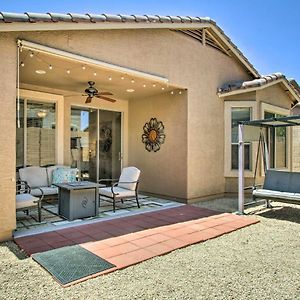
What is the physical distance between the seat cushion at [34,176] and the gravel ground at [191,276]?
3226 millimetres

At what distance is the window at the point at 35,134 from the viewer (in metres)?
8.31

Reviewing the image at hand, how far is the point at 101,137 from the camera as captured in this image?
33.5 ft

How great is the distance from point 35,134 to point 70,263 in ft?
18.7

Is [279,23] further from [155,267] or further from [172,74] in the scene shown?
[155,267]

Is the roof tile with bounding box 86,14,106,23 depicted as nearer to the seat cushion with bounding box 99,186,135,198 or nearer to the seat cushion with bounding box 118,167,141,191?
the seat cushion with bounding box 118,167,141,191

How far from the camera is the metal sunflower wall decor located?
9.13m

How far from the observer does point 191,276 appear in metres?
3.57

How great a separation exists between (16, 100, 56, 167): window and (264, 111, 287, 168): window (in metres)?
7.47

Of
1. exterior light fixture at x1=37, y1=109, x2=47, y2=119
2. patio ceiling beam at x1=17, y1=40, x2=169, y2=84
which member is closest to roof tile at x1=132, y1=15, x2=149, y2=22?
patio ceiling beam at x1=17, y1=40, x2=169, y2=84

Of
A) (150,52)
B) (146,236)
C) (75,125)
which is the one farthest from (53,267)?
(75,125)

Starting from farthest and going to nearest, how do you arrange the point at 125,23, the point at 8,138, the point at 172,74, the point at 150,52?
the point at 172,74
the point at 150,52
the point at 125,23
the point at 8,138

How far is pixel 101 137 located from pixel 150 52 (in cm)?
401

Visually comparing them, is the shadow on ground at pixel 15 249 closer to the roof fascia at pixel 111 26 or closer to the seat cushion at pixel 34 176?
the seat cushion at pixel 34 176

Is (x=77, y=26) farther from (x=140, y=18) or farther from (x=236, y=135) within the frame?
(x=236, y=135)
